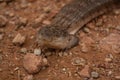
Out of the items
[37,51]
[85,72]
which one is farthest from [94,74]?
[37,51]

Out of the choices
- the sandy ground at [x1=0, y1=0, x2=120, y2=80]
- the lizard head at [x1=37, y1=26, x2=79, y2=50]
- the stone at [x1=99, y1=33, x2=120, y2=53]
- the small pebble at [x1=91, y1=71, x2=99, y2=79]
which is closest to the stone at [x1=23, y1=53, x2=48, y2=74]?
the sandy ground at [x1=0, y1=0, x2=120, y2=80]

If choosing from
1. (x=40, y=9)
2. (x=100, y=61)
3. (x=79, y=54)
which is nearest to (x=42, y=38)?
(x=79, y=54)

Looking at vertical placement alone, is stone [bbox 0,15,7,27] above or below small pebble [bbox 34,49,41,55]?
above

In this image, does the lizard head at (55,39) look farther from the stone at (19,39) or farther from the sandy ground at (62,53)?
the stone at (19,39)

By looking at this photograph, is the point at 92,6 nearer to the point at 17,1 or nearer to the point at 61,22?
the point at 61,22

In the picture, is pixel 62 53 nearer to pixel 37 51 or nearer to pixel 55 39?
pixel 55 39

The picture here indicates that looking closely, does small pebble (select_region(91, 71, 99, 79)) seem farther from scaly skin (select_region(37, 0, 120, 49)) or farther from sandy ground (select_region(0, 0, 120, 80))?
scaly skin (select_region(37, 0, 120, 49))

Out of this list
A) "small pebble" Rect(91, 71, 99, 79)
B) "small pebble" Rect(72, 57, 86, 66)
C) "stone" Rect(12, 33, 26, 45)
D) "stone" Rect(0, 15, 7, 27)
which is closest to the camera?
"small pebble" Rect(91, 71, 99, 79)
